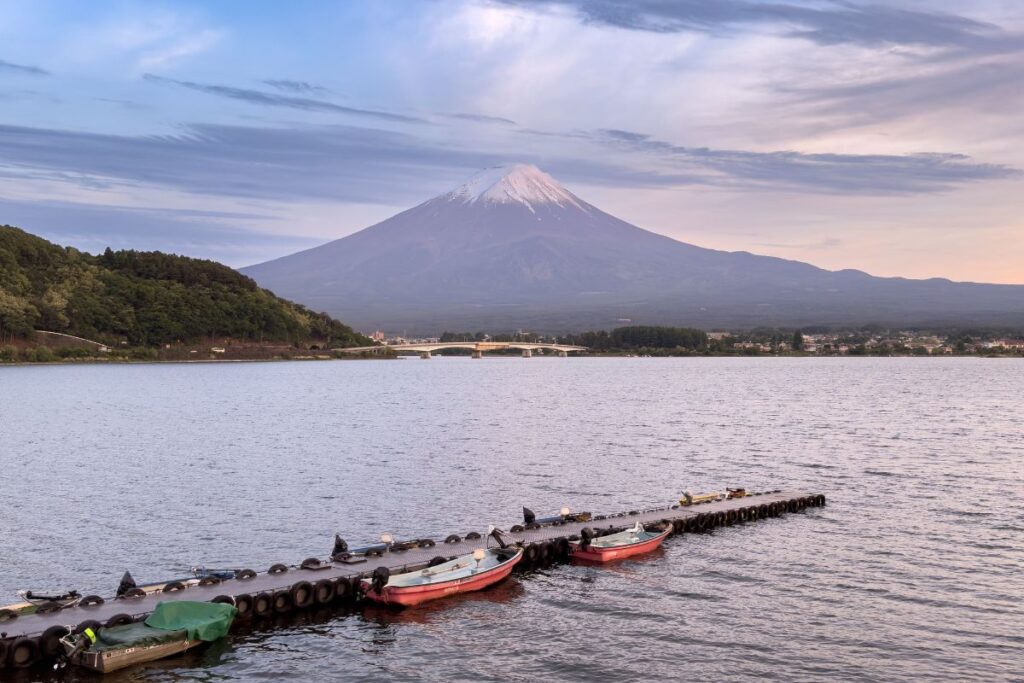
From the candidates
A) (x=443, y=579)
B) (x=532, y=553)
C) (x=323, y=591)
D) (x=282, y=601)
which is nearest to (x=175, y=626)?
(x=282, y=601)

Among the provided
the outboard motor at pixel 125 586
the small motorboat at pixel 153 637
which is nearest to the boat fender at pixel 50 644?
the small motorboat at pixel 153 637

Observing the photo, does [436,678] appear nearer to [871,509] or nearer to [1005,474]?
[871,509]

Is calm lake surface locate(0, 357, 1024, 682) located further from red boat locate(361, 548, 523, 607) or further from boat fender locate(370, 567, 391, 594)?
boat fender locate(370, 567, 391, 594)

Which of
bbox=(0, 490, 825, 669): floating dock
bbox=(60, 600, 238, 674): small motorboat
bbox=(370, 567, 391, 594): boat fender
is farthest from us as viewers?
bbox=(370, 567, 391, 594): boat fender

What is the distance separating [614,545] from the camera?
3522cm

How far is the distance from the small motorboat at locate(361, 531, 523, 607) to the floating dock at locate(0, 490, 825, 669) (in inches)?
35.8

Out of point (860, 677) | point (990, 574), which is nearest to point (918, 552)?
point (990, 574)

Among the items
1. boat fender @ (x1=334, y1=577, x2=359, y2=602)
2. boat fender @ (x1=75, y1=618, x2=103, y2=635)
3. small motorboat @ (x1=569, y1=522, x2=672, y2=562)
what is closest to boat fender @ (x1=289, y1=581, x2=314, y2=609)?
boat fender @ (x1=334, y1=577, x2=359, y2=602)

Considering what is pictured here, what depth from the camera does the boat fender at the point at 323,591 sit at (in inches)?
1144

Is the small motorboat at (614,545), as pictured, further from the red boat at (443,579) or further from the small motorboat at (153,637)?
the small motorboat at (153,637)

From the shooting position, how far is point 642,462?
60906mm

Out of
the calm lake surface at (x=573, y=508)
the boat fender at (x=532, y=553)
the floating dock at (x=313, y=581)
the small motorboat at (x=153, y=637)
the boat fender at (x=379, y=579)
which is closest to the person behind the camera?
the small motorboat at (x=153, y=637)

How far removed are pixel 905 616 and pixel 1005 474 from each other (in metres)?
30.9

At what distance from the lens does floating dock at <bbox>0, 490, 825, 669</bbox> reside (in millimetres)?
24116
